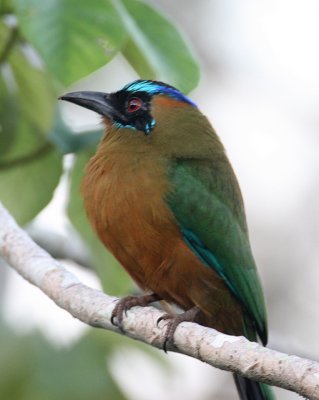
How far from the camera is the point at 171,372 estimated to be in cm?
548

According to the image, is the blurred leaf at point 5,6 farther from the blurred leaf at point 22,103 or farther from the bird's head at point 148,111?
the bird's head at point 148,111

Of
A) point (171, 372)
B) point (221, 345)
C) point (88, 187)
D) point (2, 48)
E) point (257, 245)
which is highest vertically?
point (2, 48)

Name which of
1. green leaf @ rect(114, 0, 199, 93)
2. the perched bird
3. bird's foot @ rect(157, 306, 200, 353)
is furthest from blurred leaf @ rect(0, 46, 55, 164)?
bird's foot @ rect(157, 306, 200, 353)

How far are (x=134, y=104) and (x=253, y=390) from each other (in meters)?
1.32

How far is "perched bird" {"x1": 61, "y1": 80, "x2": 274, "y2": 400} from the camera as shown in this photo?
453 cm

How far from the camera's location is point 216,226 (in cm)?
474

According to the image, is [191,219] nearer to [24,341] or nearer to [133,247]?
[133,247]

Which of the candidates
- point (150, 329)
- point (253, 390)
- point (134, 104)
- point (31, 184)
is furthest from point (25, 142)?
point (253, 390)

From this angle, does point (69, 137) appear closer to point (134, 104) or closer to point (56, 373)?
point (134, 104)

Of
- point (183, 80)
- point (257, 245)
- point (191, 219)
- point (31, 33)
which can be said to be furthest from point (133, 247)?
point (257, 245)

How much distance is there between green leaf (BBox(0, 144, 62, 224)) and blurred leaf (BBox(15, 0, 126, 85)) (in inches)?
27.2

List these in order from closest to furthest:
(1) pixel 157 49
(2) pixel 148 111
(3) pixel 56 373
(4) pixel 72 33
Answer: (4) pixel 72 33 → (1) pixel 157 49 → (2) pixel 148 111 → (3) pixel 56 373

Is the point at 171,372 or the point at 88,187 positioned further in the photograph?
the point at 171,372

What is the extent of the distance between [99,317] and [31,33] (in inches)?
40.8
